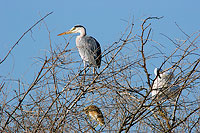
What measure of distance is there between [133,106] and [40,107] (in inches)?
30.0

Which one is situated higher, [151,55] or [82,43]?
[82,43]

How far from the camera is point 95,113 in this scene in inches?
128

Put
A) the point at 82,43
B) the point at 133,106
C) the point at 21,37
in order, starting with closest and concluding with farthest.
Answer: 1. the point at 21,37
2. the point at 133,106
3. the point at 82,43

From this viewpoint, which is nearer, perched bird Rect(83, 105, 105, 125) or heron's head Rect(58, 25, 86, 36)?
perched bird Rect(83, 105, 105, 125)

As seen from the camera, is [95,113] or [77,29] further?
[77,29]

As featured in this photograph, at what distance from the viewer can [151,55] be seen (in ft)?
8.54

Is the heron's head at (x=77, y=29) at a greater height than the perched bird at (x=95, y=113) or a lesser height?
greater

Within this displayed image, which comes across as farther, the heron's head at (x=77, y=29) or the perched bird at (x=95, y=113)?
the heron's head at (x=77, y=29)

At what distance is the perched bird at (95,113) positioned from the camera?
120 inches

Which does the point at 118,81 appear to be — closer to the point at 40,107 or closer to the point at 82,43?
the point at 40,107

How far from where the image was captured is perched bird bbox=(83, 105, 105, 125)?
3.04 meters

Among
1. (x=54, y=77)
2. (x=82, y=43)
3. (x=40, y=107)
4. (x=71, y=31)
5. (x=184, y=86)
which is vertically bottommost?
(x=184, y=86)

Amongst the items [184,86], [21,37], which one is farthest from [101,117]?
[21,37]

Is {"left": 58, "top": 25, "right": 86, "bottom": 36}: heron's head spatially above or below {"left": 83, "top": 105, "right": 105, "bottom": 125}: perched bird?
above
